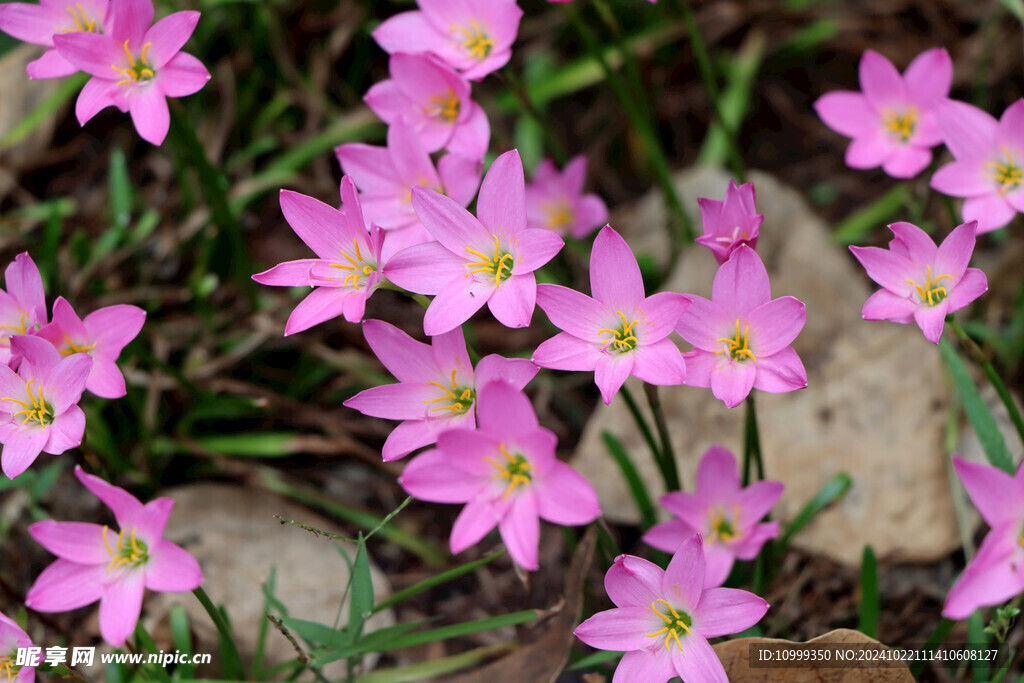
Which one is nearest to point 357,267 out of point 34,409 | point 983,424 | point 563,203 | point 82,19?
point 34,409

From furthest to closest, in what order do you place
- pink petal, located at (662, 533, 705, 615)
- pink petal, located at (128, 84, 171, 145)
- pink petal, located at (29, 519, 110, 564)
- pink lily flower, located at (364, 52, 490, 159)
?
pink lily flower, located at (364, 52, 490, 159)
pink petal, located at (128, 84, 171, 145)
pink petal, located at (29, 519, 110, 564)
pink petal, located at (662, 533, 705, 615)

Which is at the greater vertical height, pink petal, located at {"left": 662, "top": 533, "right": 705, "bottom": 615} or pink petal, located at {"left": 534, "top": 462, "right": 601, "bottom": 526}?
pink petal, located at {"left": 534, "top": 462, "right": 601, "bottom": 526}

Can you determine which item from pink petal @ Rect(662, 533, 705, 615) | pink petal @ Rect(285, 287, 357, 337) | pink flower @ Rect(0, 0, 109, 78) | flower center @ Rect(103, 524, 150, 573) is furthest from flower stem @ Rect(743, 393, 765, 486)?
pink flower @ Rect(0, 0, 109, 78)

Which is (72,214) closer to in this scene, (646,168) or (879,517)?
(646,168)

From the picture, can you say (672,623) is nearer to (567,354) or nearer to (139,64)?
(567,354)

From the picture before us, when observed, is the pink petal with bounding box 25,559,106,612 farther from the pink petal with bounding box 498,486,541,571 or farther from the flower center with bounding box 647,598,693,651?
the flower center with bounding box 647,598,693,651

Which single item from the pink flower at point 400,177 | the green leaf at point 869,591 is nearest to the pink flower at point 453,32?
the pink flower at point 400,177

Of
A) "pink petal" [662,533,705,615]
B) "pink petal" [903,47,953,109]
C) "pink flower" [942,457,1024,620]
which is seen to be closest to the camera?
"pink flower" [942,457,1024,620]
